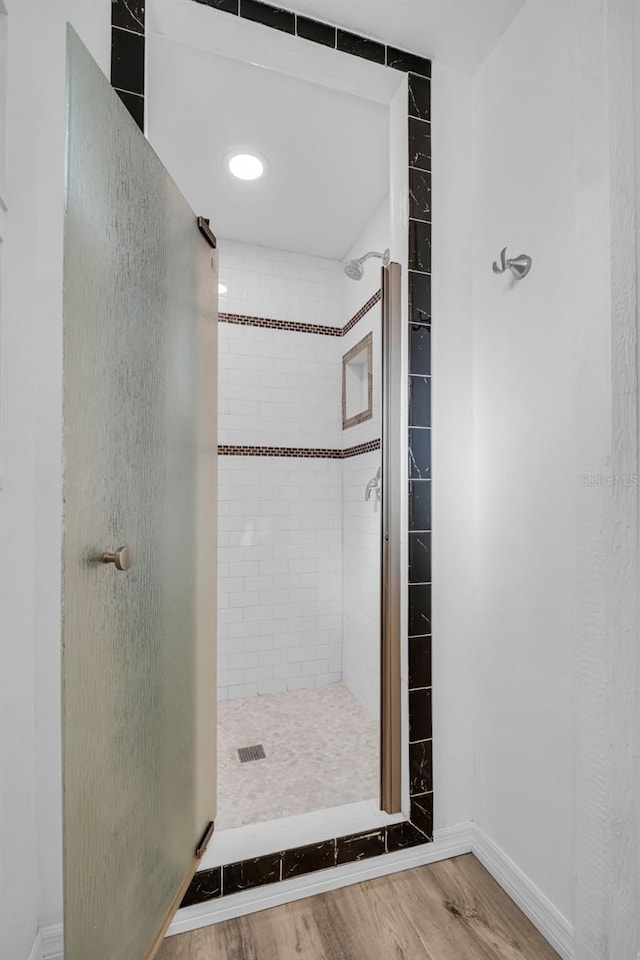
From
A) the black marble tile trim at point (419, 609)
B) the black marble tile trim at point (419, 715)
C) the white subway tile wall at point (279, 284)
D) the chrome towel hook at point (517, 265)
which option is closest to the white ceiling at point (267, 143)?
the white subway tile wall at point (279, 284)

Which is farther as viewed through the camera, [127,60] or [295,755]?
[295,755]

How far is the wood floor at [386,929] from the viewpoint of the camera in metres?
1.24

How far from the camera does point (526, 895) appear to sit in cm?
134

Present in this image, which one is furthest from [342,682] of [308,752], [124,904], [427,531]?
[124,904]

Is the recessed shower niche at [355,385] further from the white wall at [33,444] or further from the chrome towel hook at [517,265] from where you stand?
the white wall at [33,444]

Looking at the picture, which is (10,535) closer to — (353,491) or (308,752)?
(308,752)

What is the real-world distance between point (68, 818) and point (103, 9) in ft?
6.18

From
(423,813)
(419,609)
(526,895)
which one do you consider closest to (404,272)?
(419,609)

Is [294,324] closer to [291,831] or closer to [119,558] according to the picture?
[119,558]

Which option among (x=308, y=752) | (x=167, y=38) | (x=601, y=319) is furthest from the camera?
(x=308, y=752)

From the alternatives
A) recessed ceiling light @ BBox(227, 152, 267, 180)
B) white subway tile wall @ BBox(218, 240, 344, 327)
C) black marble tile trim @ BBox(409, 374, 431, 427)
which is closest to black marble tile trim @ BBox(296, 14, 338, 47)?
recessed ceiling light @ BBox(227, 152, 267, 180)

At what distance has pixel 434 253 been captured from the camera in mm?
1620

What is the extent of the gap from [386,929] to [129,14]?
2563mm

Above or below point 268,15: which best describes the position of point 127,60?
below
